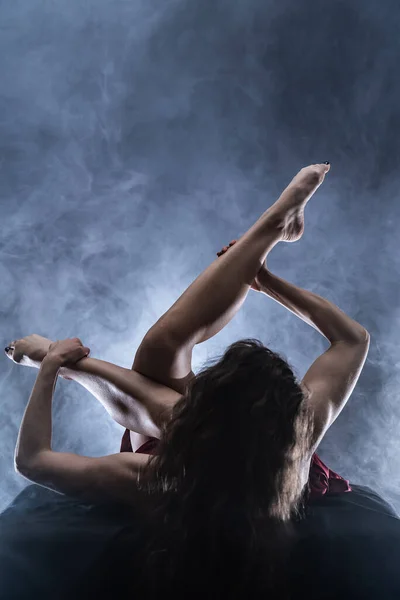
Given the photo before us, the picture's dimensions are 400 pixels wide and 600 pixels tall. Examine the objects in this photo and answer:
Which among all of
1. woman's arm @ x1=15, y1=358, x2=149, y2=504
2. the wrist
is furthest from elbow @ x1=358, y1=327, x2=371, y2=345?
the wrist

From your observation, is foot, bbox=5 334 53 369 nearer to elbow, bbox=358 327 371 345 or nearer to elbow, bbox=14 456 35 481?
elbow, bbox=14 456 35 481

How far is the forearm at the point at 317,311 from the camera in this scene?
140 centimetres

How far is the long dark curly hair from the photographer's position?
924mm

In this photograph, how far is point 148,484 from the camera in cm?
102

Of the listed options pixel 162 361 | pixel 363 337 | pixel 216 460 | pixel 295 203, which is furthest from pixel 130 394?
pixel 295 203

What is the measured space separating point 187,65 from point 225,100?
0.99ft

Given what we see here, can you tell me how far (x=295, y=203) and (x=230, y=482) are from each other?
2.82ft

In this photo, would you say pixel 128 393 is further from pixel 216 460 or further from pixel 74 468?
pixel 216 460

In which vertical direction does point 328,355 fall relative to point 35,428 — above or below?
above

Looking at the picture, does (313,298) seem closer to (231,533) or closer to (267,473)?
(267,473)

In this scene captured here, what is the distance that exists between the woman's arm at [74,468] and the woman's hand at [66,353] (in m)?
0.19

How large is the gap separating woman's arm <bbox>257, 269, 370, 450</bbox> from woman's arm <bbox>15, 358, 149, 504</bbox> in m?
0.40

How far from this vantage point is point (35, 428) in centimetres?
115

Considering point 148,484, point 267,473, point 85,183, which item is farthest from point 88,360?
point 85,183
